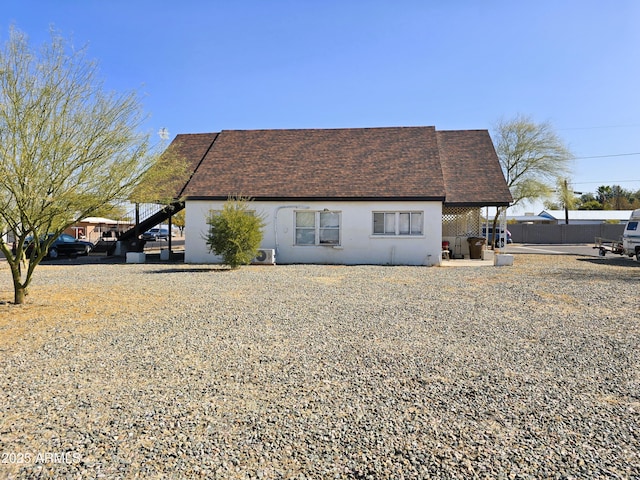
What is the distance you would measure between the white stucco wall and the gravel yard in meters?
8.95

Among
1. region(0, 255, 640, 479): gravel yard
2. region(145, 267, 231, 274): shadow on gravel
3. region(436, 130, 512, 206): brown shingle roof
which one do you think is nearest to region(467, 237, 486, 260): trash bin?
region(436, 130, 512, 206): brown shingle roof

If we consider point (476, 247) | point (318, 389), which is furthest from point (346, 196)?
point (318, 389)

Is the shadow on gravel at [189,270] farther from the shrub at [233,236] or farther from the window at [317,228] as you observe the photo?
the window at [317,228]

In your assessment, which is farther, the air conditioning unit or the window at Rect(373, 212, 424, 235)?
the window at Rect(373, 212, 424, 235)

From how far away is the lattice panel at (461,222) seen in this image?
2334 cm

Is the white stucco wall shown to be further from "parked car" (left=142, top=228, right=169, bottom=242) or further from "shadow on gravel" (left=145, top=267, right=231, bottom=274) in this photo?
"parked car" (left=142, top=228, right=169, bottom=242)

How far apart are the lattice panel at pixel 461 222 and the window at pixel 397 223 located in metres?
5.25

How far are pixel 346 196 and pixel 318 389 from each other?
47.1 feet

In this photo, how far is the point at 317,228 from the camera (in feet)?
62.8

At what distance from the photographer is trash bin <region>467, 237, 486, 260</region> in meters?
21.4

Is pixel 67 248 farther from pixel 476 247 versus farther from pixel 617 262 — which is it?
pixel 617 262

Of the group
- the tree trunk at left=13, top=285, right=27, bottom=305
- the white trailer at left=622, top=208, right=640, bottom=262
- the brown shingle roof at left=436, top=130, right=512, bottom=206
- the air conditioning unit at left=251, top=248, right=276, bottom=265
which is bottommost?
the tree trunk at left=13, top=285, right=27, bottom=305

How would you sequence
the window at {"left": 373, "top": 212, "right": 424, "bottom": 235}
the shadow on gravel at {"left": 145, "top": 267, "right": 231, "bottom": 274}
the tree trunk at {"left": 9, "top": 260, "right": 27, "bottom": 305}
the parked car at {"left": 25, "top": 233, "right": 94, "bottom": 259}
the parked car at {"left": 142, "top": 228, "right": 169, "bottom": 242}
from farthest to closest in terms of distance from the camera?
1. the parked car at {"left": 142, "top": 228, "right": 169, "bottom": 242}
2. the parked car at {"left": 25, "top": 233, "right": 94, "bottom": 259}
3. the window at {"left": 373, "top": 212, "right": 424, "bottom": 235}
4. the shadow on gravel at {"left": 145, "top": 267, "right": 231, "bottom": 274}
5. the tree trunk at {"left": 9, "top": 260, "right": 27, "bottom": 305}

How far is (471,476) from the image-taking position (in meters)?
3.10
